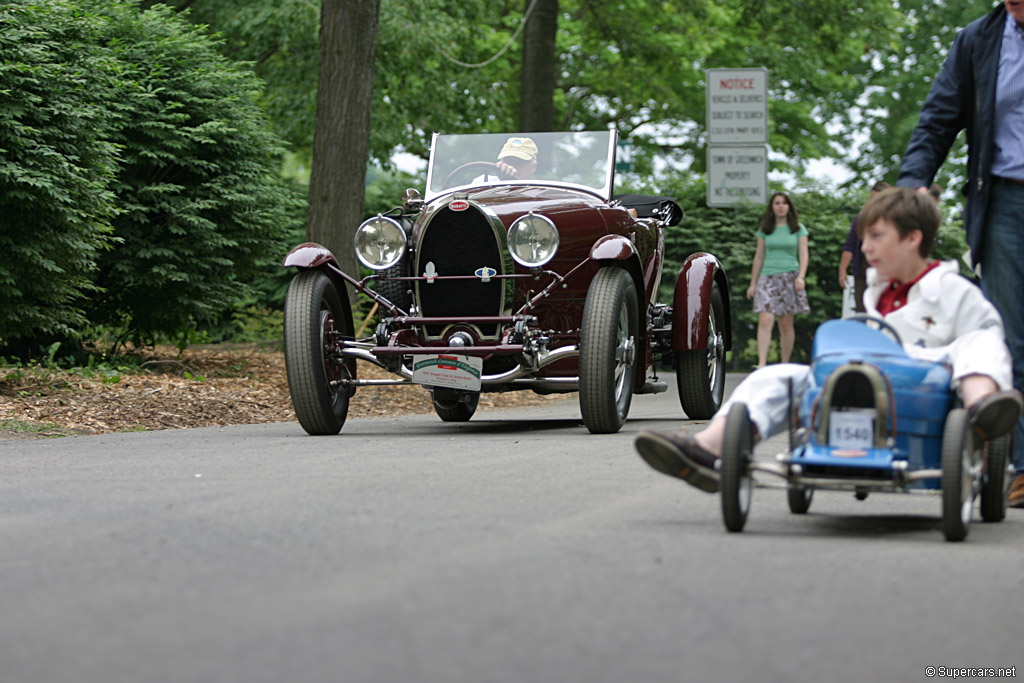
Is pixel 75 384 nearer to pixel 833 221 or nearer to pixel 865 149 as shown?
pixel 833 221

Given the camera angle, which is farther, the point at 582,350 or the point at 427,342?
the point at 427,342

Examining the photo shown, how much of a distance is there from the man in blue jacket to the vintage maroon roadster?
2629 millimetres

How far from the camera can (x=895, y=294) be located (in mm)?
4656

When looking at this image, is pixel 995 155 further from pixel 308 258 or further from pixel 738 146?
pixel 738 146

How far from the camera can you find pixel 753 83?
694 inches

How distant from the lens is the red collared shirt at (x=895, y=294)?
460cm

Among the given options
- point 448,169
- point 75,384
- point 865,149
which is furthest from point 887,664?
point 865,149

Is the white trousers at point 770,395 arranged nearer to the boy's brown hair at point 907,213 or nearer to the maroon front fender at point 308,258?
the boy's brown hair at point 907,213

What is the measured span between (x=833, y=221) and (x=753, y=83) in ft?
6.92

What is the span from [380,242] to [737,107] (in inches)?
401

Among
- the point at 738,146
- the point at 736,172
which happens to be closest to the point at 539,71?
the point at 738,146

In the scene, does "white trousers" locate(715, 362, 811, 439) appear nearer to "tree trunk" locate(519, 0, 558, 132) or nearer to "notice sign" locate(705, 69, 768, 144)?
"notice sign" locate(705, 69, 768, 144)

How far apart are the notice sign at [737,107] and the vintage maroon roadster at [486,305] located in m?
8.60

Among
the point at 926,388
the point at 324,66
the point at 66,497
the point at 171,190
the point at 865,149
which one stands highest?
the point at 865,149
